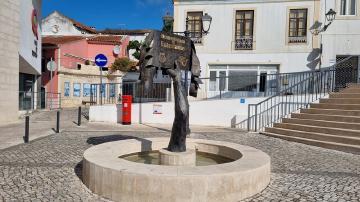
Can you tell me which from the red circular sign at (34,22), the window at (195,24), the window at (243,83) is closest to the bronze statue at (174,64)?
the window at (243,83)

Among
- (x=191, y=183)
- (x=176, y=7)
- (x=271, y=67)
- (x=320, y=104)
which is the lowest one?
(x=191, y=183)

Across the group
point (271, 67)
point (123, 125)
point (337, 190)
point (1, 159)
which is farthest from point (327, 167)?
point (271, 67)

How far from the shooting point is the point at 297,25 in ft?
59.4

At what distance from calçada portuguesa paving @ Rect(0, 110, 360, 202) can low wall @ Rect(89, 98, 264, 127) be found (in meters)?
3.92

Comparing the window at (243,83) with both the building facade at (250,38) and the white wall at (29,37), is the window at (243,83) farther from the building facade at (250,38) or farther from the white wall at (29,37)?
the white wall at (29,37)

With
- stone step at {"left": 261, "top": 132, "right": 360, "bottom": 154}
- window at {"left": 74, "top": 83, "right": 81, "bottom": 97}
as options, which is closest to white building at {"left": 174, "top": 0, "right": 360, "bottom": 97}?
stone step at {"left": 261, "top": 132, "right": 360, "bottom": 154}

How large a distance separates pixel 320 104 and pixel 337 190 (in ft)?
22.5

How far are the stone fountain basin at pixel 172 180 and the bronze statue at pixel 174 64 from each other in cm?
115

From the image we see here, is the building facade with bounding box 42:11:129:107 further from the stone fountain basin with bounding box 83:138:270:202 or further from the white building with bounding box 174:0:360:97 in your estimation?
the stone fountain basin with bounding box 83:138:270:202

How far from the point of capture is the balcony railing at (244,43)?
18.5 metres

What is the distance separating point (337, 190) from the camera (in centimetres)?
535

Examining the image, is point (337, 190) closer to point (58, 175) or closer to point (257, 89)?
point (58, 175)

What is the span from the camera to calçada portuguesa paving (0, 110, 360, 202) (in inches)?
196

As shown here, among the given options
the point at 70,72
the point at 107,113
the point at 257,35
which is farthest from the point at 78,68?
the point at 257,35
